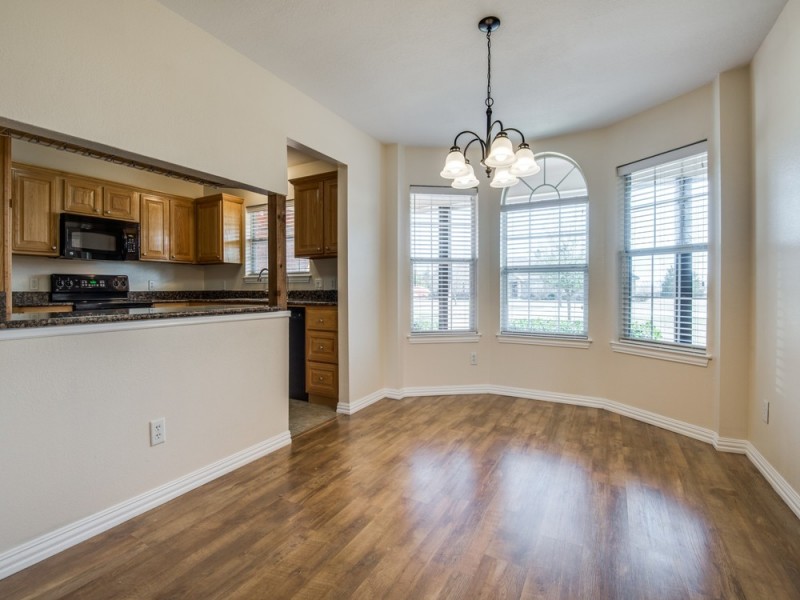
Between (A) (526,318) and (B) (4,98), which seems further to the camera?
(A) (526,318)

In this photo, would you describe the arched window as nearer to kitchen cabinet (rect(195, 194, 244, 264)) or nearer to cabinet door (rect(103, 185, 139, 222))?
kitchen cabinet (rect(195, 194, 244, 264))

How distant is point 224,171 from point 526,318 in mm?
3178

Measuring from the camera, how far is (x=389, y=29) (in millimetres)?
2334

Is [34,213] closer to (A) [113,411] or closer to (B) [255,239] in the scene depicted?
(B) [255,239]

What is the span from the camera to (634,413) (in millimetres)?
3537

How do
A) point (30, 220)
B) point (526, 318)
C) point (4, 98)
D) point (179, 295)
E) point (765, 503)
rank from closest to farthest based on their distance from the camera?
point (4, 98) → point (765, 503) → point (30, 220) → point (526, 318) → point (179, 295)

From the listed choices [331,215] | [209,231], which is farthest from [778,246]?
[209,231]

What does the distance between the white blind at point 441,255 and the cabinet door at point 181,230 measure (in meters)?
2.78

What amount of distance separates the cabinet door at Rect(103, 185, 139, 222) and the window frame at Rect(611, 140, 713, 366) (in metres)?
4.97

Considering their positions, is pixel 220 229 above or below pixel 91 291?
above

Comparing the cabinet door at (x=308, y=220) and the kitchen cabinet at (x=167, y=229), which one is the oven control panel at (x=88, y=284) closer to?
the kitchen cabinet at (x=167, y=229)

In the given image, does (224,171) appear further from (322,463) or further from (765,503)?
(765,503)

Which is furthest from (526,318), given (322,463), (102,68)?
(102,68)

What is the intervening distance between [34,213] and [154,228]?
3.61 ft
